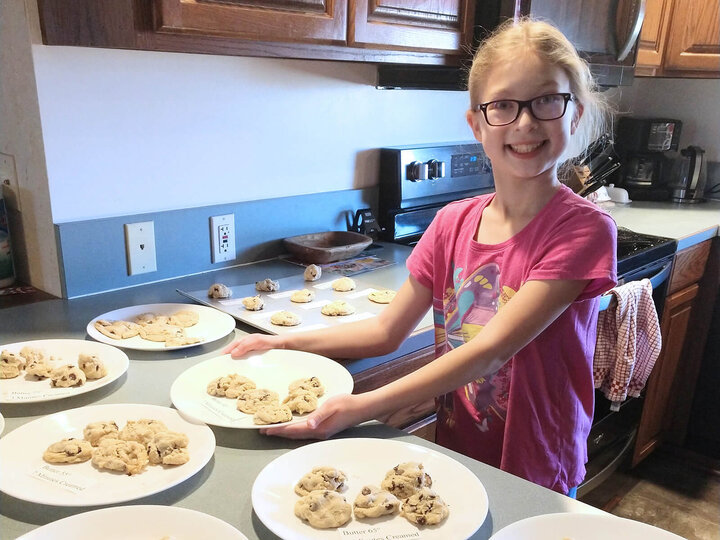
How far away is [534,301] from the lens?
3.11 ft

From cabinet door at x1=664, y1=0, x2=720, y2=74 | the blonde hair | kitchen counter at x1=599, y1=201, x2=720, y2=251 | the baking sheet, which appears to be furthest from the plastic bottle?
cabinet door at x1=664, y1=0, x2=720, y2=74

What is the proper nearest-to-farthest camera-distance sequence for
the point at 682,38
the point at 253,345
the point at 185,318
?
the point at 253,345, the point at 185,318, the point at 682,38

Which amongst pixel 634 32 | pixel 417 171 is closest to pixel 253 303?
pixel 417 171

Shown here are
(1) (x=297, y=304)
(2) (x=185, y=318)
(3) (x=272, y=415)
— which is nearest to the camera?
(3) (x=272, y=415)

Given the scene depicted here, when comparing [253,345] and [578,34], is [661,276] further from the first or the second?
[253,345]

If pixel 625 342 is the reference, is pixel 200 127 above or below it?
above

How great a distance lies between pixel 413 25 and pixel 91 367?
1007mm

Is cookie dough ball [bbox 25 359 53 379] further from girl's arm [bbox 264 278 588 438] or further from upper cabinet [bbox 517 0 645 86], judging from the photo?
upper cabinet [bbox 517 0 645 86]

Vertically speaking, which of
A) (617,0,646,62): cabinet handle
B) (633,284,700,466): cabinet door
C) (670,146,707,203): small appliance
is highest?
(617,0,646,62): cabinet handle

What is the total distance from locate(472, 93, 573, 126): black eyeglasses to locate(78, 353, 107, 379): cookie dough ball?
0.75 m

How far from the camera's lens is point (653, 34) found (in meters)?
2.35

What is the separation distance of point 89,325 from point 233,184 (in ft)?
1.88

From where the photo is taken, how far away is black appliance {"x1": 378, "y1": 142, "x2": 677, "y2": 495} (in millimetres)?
1890

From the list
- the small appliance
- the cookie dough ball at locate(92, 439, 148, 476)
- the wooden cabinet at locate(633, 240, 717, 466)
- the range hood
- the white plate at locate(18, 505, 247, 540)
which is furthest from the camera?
the small appliance
